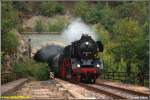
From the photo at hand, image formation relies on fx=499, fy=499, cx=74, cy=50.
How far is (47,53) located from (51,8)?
9.76 m

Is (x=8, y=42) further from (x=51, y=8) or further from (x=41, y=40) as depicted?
(x=51, y=8)

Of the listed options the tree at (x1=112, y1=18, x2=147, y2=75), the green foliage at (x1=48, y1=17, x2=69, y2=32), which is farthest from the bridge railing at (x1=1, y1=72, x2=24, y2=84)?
the tree at (x1=112, y1=18, x2=147, y2=75)

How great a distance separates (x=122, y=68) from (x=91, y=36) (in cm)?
1729

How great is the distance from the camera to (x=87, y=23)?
104 ft

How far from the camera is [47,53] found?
49.2 metres

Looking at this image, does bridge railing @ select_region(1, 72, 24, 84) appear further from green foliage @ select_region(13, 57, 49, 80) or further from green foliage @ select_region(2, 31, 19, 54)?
green foliage @ select_region(2, 31, 19, 54)

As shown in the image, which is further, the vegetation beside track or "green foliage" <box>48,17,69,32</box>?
"green foliage" <box>48,17,69,32</box>

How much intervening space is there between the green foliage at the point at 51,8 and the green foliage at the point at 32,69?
4.19m

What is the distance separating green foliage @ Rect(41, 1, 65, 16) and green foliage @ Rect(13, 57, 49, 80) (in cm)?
419

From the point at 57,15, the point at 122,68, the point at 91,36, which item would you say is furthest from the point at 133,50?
the point at 91,36

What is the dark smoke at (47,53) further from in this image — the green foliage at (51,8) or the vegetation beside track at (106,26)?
the green foliage at (51,8)

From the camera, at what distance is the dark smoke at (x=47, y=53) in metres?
46.0

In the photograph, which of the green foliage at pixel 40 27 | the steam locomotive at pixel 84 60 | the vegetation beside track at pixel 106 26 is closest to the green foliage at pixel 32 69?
the vegetation beside track at pixel 106 26

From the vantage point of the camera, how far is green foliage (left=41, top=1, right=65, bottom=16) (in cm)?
3803
